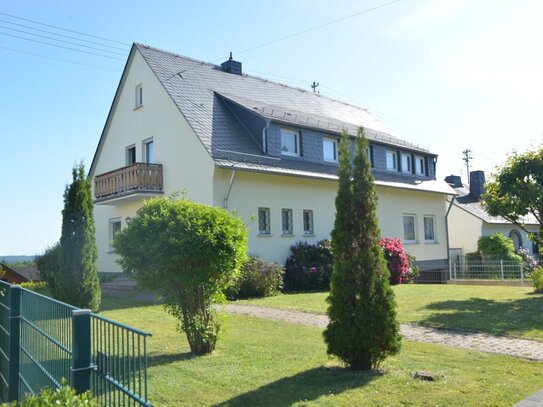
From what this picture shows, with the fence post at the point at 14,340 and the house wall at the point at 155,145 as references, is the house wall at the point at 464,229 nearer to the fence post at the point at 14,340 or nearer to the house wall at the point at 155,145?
the house wall at the point at 155,145

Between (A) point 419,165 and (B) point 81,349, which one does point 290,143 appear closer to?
(A) point 419,165

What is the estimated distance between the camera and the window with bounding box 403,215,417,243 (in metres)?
26.0

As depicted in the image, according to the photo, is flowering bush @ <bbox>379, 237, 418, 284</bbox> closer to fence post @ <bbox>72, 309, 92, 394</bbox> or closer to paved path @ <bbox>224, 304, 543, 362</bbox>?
paved path @ <bbox>224, 304, 543, 362</bbox>

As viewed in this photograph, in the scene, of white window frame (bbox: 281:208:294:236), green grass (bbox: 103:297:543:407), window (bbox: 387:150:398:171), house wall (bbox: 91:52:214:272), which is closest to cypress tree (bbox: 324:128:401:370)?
green grass (bbox: 103:297:543:407)

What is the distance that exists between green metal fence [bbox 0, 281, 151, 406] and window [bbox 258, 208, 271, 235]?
43.7 ft

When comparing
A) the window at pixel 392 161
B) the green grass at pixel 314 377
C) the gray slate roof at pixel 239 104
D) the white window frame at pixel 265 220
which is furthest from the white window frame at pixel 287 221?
the green grass at pixel 314 377

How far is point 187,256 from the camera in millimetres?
7027

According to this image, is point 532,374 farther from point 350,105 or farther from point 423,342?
point 350,105

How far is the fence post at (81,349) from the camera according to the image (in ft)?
11.0

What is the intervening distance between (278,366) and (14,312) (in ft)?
10.6

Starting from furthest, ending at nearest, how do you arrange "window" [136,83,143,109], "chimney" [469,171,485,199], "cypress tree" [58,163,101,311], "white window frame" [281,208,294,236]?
1. "chimney" [469,171,485,199]
2. "window" [136,83,143,109]
3. "white window frame" [281,208,294,236]
4. "cypress tree" [58,163,101,311]

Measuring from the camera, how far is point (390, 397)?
17.1ft

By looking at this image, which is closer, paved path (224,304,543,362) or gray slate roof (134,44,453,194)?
paved path (224,304,543,362)

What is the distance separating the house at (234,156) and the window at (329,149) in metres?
0.05
